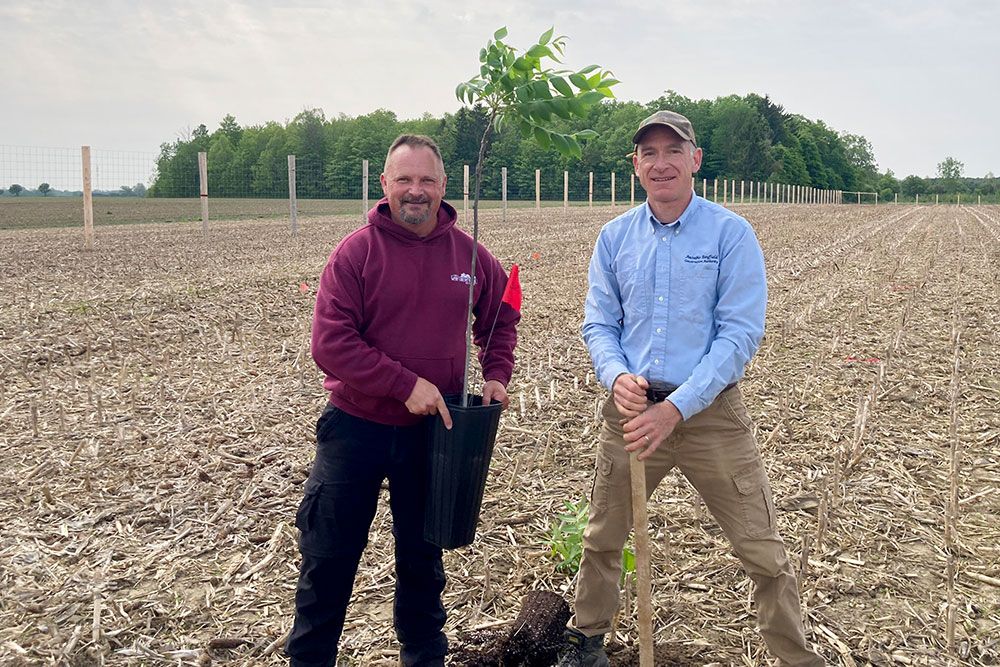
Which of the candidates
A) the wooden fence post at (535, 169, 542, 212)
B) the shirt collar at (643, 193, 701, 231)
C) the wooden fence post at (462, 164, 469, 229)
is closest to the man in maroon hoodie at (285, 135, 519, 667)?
the shirt collar at (643, 193, 701, 231)

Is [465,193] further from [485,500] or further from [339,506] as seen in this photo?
[339,506]

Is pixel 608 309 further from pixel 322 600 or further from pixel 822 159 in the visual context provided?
pixel 822 159

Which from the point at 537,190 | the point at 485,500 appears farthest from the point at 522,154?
the point at 485,500

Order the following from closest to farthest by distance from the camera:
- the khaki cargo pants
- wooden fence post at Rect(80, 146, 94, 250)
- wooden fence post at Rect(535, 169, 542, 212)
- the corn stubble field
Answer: the khaki cargo pants, the corn stubble field, wooden fence post at Rect(80, 146, 94, 250), wooden fence post at Rect(535, 169, 542, 212)

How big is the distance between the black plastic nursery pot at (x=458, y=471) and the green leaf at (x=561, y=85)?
3.84ft

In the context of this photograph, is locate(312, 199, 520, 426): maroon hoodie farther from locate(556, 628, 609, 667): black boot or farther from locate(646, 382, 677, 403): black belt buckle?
locate(556, 628, 609, 667): black boot

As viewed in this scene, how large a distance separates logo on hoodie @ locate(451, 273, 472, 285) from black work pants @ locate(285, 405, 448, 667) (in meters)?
0.57

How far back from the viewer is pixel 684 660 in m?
3.47

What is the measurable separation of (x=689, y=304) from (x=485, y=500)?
91.7 inches

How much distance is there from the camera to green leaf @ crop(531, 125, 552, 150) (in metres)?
3.07

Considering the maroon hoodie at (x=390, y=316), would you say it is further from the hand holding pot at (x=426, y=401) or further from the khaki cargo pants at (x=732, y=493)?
the khaki cargo pants at (x=732, y=493)

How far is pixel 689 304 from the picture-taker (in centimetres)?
303

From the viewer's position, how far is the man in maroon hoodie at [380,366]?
293 cm

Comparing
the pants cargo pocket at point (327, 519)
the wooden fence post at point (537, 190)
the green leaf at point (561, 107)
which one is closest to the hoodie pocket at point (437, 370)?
the pants cargo pocket at point (327, 519)
